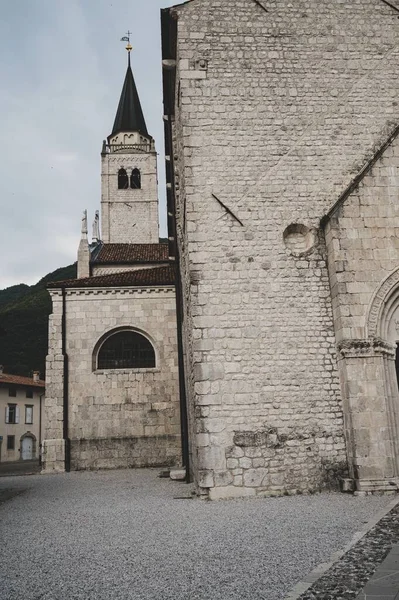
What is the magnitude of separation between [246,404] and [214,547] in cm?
444

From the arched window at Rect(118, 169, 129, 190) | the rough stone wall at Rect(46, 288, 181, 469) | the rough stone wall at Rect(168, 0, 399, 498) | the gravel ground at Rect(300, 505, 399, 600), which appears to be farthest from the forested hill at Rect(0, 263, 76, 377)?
the gravel ground at Rect(300, 505, 399, 600)

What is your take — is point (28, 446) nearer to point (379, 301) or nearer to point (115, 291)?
point (115, 291)

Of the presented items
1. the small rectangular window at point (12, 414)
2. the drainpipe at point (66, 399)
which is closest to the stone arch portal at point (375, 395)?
the drainpipe at point (66, 399)

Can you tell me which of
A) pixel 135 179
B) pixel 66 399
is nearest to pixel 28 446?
pixel 135 179

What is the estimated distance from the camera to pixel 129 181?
44.6 meters

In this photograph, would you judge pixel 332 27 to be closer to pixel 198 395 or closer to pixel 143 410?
pixel 198 395

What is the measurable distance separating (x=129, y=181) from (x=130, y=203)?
238cm

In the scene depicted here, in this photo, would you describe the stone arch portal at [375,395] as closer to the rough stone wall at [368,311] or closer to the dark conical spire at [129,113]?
the rough stone wall at [368,311]

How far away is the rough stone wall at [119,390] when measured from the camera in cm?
1903

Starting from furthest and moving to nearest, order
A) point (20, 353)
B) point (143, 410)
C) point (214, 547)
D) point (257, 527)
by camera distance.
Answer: point (20, 353)
point (143, 410)
point (257, 527)
point (214, 547)

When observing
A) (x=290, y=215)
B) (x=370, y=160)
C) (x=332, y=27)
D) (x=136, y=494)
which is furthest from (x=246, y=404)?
(x=332, y=27)

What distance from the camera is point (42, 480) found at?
1612 cm

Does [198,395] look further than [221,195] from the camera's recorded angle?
No

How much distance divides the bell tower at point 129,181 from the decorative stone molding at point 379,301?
32577 millimetres
